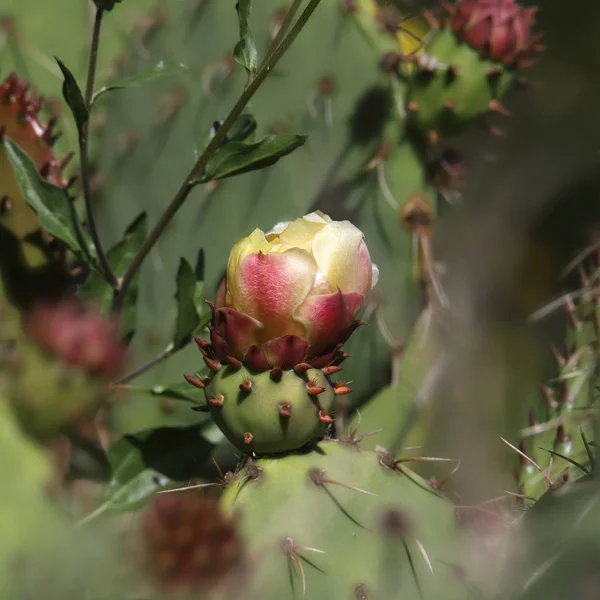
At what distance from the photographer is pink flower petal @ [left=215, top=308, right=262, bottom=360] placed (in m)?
0.59

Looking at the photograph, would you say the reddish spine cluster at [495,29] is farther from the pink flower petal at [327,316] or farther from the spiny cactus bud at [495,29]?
the pink flower petal at [327,316]

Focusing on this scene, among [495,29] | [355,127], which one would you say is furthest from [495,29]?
[355,127]

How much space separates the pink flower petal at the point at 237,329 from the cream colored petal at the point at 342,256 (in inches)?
2.6

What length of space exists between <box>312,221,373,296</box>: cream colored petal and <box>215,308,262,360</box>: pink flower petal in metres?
0.07

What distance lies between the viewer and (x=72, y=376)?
0.43 m

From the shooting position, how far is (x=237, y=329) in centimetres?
60

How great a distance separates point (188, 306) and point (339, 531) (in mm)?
288

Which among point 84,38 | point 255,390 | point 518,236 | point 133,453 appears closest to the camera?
point 255,390

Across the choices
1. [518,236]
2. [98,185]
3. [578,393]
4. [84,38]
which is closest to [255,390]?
[578,393]

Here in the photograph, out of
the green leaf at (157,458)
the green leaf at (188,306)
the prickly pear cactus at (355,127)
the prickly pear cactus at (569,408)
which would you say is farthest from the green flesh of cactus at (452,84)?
the green leaf at (157,458)

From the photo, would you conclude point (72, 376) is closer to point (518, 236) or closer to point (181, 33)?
point (181, 33)

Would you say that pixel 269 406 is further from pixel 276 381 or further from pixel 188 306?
pixel 188 306

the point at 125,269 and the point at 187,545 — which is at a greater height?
the point at 187,545

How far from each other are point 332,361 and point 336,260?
0.09 m
